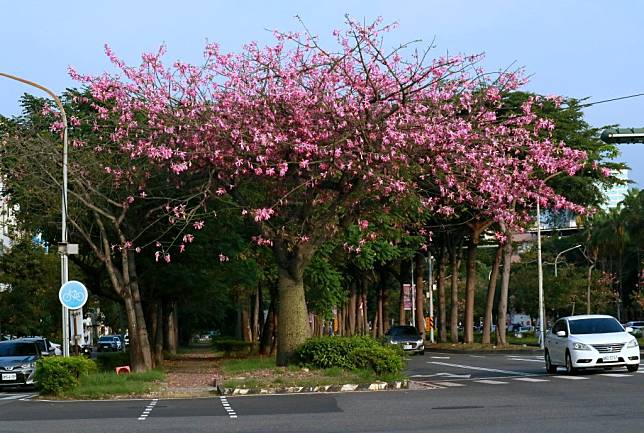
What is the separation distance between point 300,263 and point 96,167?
723 cm

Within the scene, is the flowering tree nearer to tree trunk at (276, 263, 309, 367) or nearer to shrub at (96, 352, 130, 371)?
tree trunk at (276, 263, 309, 367)

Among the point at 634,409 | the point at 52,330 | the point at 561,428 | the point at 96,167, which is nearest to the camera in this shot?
the point at 561,428

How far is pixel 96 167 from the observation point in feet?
103

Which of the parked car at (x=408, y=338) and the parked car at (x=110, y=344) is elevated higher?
the parked car at (x=408, y=338)

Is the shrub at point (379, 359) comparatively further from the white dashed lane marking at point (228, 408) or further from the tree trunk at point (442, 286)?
the tree trunk at point (442, 286)

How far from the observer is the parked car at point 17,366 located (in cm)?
3162

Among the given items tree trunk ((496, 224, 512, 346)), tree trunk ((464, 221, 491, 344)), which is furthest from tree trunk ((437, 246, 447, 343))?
tree trunk ((496, 224, 512, 346))

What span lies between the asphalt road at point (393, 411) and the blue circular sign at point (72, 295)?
8.67ft

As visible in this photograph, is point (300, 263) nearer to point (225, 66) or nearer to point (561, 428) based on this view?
point (225, 66)

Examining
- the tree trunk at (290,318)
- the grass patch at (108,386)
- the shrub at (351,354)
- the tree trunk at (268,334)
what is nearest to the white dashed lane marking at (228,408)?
the grass patch at (108,386)

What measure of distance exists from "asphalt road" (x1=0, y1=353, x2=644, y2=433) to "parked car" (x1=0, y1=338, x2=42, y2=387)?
7.98 meters

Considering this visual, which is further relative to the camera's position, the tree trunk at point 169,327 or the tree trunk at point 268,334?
the tree trunk at point 169,327

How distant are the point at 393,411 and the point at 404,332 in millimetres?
36776

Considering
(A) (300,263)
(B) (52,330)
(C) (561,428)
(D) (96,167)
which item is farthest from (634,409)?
(B) (52,330)
